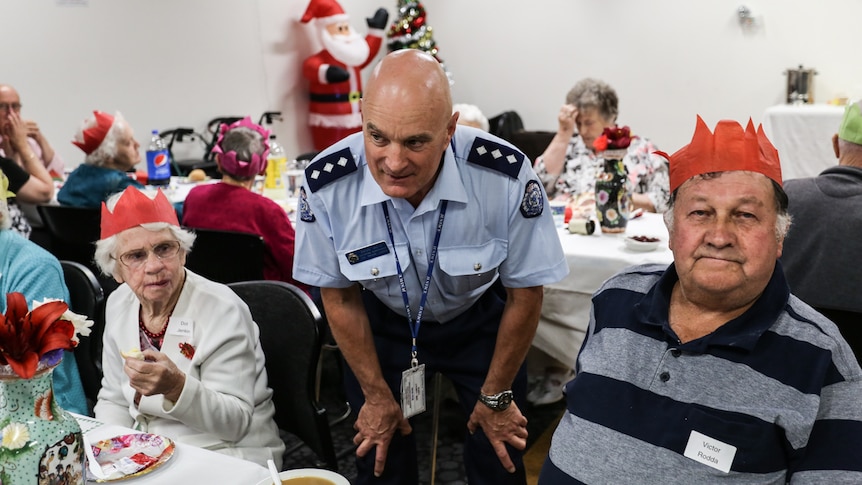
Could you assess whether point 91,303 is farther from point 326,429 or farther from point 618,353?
point 618,353

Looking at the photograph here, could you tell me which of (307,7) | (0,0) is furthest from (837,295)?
(307,7)

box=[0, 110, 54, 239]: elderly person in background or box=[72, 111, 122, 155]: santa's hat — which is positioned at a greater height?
box=[72, 111, 122, 155]: santa's hat

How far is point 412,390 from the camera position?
1.99 metres

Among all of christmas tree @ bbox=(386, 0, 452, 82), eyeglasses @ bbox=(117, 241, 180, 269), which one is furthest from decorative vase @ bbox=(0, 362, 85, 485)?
christmas tree @ bbox=(386, 0, 452, 82)

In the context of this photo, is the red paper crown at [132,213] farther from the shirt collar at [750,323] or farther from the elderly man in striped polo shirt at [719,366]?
the shirt collar at [750,323]

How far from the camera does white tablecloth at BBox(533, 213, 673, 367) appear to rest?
2.77 m

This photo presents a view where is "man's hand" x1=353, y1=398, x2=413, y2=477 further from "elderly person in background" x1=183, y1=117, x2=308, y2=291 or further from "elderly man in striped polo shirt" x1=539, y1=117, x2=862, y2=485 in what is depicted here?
"elderly person in background" x1=183, y1=117, x2=308, y2=291

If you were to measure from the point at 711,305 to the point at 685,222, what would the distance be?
0.52ft

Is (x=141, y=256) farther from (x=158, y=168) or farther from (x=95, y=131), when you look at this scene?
(x=158, y=168)

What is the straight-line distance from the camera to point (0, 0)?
5375mm

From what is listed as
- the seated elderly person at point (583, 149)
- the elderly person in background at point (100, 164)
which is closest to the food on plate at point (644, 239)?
the seated elderly person at point (583, 149)

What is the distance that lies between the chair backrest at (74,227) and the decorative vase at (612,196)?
7.00ft

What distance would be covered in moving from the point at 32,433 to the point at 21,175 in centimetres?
303

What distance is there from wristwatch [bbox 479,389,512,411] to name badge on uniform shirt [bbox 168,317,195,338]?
757mm
